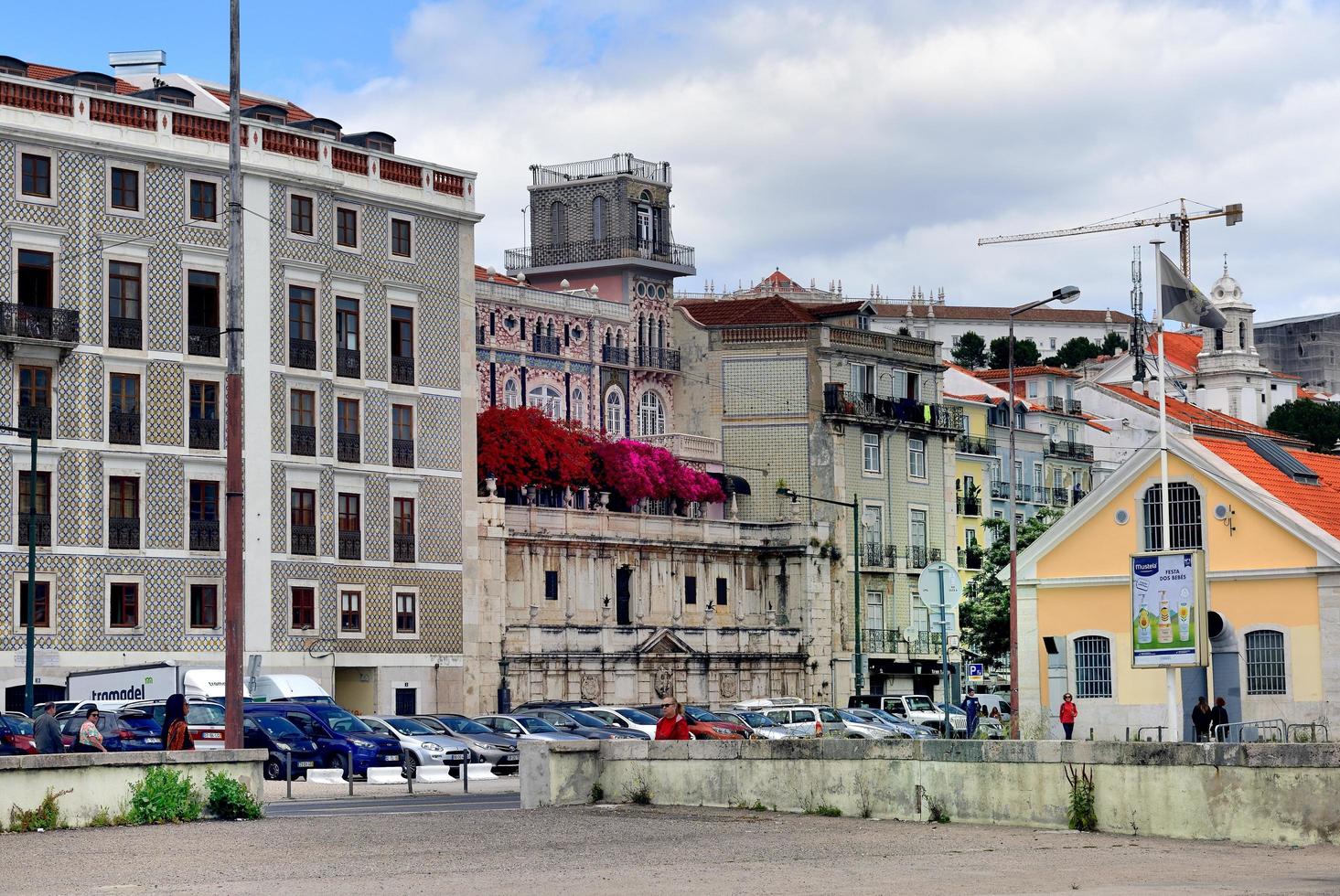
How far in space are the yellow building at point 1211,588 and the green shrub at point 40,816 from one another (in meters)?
28.8

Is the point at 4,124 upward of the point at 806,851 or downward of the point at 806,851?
upward

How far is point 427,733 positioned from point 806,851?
2765cm

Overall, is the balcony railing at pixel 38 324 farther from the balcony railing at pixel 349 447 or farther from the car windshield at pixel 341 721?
the car windshield at pixel 341 721

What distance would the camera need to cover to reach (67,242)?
6669 cm

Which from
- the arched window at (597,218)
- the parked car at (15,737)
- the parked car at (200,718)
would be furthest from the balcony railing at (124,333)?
the arched window at (597,218)

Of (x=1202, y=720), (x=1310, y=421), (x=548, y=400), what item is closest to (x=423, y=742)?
(x=1202, y=720)

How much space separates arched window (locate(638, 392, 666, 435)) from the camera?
94.6 meters

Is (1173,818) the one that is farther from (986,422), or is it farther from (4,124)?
(986,422)

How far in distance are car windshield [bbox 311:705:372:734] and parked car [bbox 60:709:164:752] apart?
336 cm

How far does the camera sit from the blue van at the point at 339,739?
4853cm

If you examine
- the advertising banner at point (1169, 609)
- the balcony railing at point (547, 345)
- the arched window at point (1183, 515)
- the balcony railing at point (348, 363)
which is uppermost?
the balcony railing at point (547, 345)

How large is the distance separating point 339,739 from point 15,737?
6353mm

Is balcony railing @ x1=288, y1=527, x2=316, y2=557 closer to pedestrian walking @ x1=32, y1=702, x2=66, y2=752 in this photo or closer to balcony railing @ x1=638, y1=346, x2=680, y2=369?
balcony railing @ x1=638, y1=346, x2=680, y2=369

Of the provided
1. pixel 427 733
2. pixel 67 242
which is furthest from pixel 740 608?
pixel 427 733
